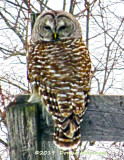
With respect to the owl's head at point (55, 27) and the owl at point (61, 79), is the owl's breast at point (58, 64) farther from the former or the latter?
the owl's head at point (55, 27)

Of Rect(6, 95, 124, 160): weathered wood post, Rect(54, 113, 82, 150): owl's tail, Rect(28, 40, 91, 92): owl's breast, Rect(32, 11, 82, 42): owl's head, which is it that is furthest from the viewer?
Rect(32, 11, 82, 42): owl's head

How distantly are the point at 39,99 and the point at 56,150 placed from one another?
496mm

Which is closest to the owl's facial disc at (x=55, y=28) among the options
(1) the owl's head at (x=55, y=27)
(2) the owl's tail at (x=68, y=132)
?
(1) the owl's head at (x=55, y=27)

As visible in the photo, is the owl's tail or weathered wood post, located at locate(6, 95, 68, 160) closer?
weathered wood post, located at locate(6, 95, 68, 160)

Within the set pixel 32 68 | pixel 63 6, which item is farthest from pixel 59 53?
pixel 63 6

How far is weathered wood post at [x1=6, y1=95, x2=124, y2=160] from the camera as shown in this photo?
6.12ft

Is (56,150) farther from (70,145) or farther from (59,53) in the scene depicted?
(59,53)

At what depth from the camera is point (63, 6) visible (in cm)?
439

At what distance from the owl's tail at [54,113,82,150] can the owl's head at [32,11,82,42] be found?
114cm

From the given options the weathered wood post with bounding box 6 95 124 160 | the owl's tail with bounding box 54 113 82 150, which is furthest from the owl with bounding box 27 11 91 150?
the weathered wood post with bounding box 6 95 124 160

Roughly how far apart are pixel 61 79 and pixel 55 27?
1010 millimetres

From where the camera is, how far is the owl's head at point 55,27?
2.97 m

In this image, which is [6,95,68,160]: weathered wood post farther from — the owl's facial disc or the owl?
the owl's facial disc

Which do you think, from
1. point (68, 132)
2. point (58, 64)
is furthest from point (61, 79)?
point (68, 132)
